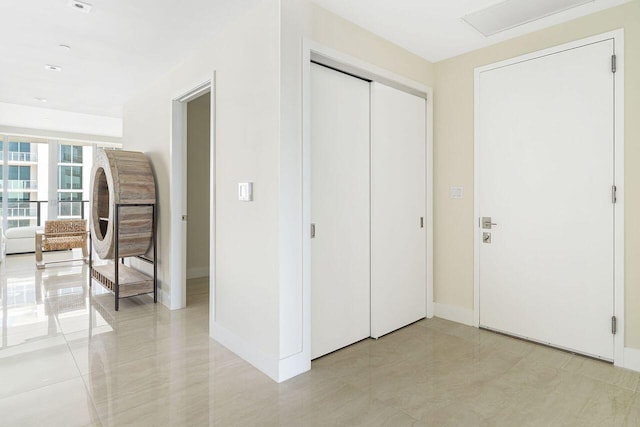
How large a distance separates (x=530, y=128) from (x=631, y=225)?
99 centimetres

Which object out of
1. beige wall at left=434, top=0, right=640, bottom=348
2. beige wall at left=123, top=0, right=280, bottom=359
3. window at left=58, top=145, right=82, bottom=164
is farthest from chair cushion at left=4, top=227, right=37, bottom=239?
beige wall at left=434, top=0, right=640, bottom=348

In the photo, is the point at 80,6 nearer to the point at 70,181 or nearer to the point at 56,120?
the point at 56,120

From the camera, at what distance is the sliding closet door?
296 cm

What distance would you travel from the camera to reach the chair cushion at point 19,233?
676 cm

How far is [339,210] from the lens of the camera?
2.69m

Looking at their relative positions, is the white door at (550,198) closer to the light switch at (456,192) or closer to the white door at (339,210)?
the light switch at (456,192)

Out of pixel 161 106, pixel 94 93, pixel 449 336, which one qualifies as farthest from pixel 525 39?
pixel 94 93

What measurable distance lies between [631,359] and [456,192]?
1737 millimetres

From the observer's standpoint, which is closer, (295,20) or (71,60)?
(295,20)

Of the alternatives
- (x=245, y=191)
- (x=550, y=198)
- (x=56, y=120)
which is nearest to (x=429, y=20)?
(x=550, y=198)

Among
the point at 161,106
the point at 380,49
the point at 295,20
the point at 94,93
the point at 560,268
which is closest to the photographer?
the point at 295,20

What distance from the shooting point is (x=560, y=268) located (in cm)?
271

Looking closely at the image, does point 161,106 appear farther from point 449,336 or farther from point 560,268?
point 560,268

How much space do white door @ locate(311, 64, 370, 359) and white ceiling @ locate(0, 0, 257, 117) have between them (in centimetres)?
89
